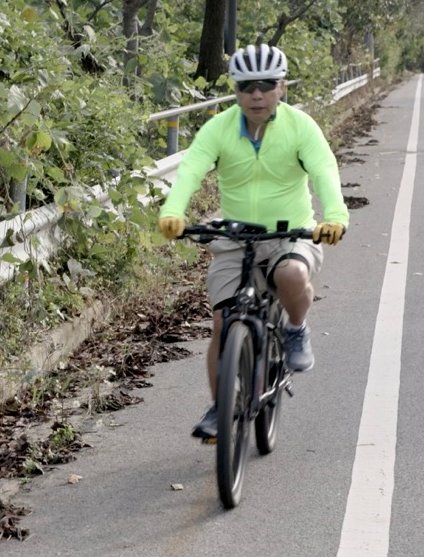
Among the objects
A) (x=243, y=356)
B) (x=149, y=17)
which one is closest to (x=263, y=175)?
(x=243, y=356)

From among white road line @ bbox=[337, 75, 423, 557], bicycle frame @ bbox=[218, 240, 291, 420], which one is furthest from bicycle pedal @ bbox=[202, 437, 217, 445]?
white road line @ bbox=[337, 75, 423, 557]

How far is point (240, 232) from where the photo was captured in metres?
→ 5.63

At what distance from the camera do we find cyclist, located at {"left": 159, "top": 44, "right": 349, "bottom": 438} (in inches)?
225

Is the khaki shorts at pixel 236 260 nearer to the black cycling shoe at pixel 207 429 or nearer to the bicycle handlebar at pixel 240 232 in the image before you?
the bicycle handlebar at pixel 240 232

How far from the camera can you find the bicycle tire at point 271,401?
6.05 meters

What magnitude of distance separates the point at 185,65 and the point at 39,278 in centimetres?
849

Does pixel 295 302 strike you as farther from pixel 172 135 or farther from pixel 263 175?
pixel 172 135

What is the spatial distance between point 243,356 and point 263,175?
0.84 meters

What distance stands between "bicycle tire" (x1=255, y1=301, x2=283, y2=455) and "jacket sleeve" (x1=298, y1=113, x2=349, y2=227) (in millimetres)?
642

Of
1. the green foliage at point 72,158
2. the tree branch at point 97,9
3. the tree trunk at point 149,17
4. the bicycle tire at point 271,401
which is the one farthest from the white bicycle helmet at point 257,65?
the tree trunk at point 149,17

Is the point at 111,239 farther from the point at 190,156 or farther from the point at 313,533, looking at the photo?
the point at 313,533

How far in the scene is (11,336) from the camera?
294 inches

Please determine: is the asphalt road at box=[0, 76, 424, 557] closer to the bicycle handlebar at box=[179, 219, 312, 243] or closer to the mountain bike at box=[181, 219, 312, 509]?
the mountain bike at box=[181, 219, 312, 509]

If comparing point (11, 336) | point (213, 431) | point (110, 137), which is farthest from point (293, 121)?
point (110, 137)
